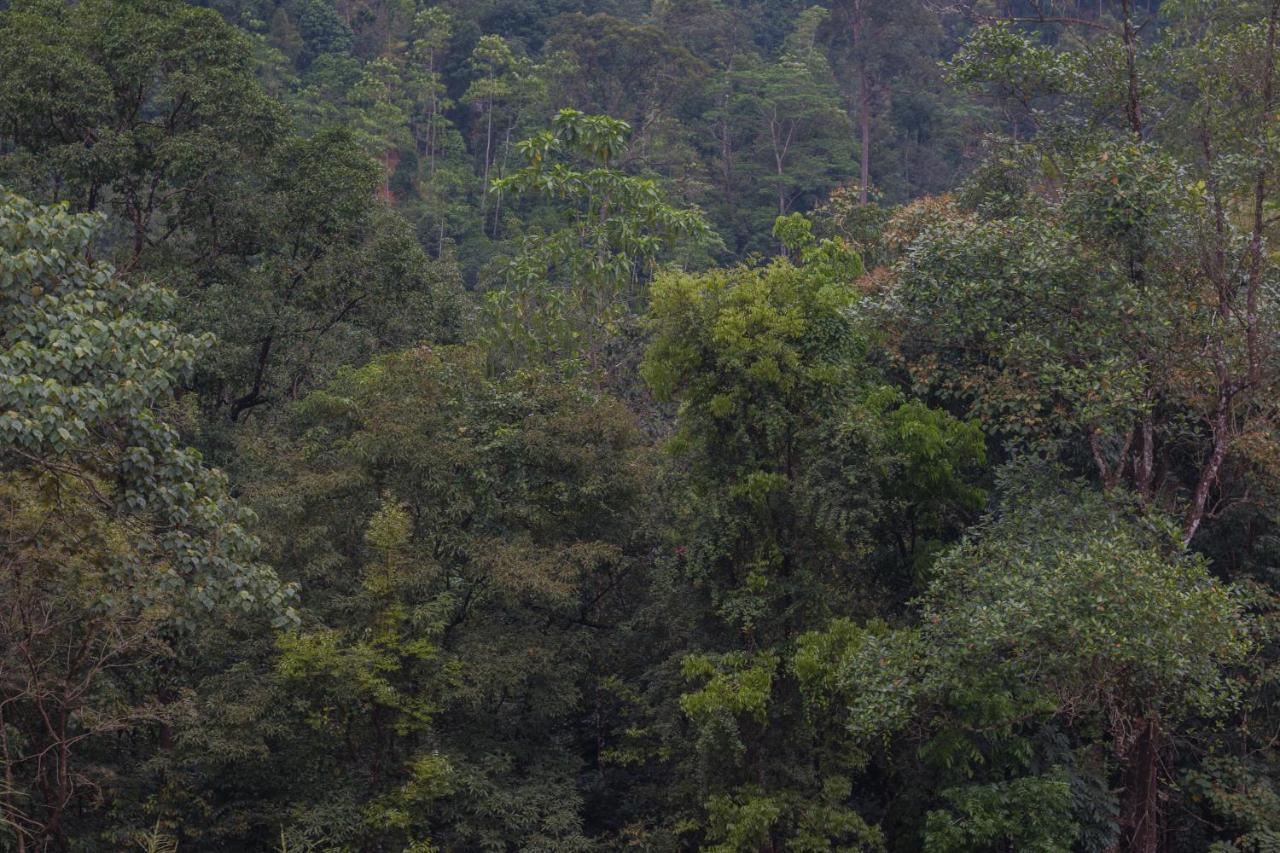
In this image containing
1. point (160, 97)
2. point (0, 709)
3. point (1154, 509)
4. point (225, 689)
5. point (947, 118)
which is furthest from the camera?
point (947, 118)

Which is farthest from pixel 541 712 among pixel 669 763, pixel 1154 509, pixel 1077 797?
pixel 1154 509

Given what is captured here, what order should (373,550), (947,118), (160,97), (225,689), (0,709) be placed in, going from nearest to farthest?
(0,709) → (225,689) → (373,550) → (160,97) → (947,118)

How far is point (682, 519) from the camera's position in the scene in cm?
1116

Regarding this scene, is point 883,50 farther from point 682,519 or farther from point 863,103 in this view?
point 682,519

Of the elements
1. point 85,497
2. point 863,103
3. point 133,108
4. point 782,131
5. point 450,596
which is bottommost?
point 450,596

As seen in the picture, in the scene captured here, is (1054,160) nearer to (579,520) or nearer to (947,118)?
(579,520)

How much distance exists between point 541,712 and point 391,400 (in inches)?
132

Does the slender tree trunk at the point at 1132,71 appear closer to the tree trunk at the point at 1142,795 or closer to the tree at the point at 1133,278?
the tree at the point at 1133,278

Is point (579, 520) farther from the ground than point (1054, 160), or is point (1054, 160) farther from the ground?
point (1054, 160)

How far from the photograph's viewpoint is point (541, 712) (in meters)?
10.8

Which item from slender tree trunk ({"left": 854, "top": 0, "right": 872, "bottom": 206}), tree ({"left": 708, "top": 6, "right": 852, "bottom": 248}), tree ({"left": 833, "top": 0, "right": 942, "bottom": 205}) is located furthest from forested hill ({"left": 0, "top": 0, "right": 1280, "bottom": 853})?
tree ({"left": 833, "top": 0, "right": 942, "bottom": 205})

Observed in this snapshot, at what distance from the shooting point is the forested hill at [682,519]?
25.7 ft

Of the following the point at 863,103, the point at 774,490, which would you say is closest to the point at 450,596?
the point at 774,490

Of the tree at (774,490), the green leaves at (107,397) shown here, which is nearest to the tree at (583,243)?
the tree at (774,490)
